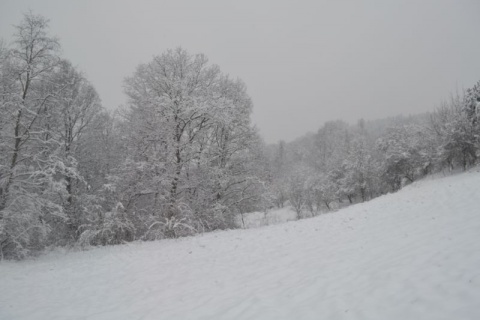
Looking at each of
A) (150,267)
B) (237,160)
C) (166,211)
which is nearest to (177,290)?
(150,267)

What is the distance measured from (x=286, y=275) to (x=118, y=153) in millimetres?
13259

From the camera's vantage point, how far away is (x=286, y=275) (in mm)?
7000

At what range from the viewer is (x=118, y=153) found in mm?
16594

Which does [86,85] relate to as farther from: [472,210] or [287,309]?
[472,210]

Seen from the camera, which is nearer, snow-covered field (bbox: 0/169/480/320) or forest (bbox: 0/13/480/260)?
snow-covered field (bbox: 0/169/480/320)

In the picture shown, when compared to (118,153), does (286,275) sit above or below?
below

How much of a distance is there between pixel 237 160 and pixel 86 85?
10.7 metres

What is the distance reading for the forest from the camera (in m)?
12.2

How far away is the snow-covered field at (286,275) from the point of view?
4.57 metres

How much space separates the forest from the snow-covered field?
2.50m

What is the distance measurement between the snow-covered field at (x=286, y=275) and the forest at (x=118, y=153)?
2501 mm

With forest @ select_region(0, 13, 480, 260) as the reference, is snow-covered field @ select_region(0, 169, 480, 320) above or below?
below

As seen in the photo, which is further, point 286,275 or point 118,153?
point 118,153

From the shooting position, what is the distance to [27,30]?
12.4m
